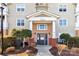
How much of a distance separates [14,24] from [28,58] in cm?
47

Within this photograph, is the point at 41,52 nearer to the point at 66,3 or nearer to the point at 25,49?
the point at 25,49

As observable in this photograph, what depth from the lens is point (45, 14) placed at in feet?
4.93

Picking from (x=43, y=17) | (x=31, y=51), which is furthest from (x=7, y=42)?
(x=43, y=17)

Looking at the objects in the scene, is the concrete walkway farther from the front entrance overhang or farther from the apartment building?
the front entrance overhang

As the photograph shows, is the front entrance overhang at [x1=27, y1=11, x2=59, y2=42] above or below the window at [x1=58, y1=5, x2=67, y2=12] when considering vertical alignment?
below

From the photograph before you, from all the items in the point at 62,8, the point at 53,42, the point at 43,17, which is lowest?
the point at 53,42

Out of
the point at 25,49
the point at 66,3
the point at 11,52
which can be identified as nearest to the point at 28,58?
the point at 25,49

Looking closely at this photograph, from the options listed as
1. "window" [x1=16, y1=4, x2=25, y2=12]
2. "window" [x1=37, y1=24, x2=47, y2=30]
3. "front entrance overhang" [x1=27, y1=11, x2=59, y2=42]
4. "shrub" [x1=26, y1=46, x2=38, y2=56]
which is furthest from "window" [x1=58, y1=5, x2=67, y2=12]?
"shrub" [x1=26, y1=46, x2=38, y2=56]

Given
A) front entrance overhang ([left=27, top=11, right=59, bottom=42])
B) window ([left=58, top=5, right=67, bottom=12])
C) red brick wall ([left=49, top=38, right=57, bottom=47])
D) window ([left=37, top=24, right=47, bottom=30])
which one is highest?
window ([left=58, top=5, right=67, bottom=12])

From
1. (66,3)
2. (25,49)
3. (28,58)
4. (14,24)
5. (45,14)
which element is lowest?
(28,58)

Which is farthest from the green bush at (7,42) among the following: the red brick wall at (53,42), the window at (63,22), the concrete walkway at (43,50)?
the window at (63,22)

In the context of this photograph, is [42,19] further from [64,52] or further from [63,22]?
[64,52]

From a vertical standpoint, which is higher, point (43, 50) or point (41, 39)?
point (41, 39)

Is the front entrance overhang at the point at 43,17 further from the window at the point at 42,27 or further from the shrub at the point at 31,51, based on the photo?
the shrub at the point at 31,51
